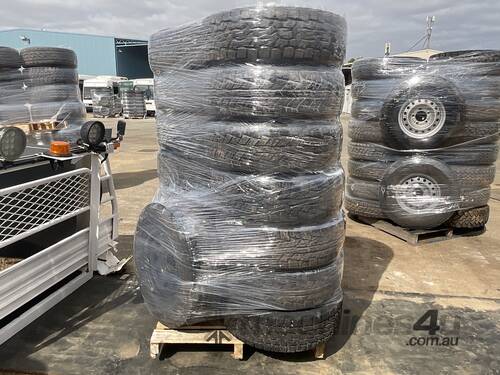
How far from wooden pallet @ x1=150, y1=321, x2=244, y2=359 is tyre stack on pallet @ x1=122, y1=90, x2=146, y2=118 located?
2372 centimetres

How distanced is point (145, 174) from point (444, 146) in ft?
18.3

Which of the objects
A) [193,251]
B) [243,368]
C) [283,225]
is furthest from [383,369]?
[193,251]

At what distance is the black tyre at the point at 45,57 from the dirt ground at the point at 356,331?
11.3ft

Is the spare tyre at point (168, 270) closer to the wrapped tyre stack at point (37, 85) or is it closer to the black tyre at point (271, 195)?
the black tyre at point (271, 195)

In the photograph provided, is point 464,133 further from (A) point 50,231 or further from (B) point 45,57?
(B) point 45,57

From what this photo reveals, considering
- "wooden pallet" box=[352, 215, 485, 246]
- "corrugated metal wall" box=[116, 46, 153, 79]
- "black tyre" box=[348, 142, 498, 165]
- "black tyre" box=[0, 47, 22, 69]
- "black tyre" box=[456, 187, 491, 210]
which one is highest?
"corrugated metal wall" box=[116, 46, 153, 79]

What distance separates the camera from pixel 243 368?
2.41 meters

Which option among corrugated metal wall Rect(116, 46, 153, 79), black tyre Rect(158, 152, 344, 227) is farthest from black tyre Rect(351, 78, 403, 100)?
corrugated metal wall Rect(116, 46, 153, 79)

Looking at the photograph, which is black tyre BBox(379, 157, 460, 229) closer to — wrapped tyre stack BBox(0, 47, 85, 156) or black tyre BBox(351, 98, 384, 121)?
black tyre BBox(351, 98, 384, 121)

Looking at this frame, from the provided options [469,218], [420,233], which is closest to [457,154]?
[469,218]

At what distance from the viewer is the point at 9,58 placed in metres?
5.80

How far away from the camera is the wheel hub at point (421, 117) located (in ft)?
14.5

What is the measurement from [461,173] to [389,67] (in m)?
1.46

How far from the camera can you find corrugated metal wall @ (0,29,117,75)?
151 feet
